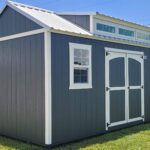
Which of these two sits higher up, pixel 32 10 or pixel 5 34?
pixel 32 10

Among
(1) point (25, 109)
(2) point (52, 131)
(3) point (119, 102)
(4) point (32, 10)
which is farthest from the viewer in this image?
(3) point (119, 102)

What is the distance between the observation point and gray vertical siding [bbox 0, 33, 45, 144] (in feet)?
24.2

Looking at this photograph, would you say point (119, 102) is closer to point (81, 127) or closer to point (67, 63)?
point (81, 127)

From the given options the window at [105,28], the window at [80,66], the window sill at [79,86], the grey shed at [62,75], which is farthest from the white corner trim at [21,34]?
the window at [105,28]

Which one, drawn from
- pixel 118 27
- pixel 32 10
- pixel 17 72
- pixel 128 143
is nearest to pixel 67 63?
pixel 17 72

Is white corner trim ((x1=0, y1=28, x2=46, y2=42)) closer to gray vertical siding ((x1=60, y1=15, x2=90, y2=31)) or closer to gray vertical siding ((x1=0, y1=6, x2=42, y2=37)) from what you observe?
gray vertical siding ((x1=0, y1=6, x2=42, y2=37))

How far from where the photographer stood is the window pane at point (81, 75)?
7.92 m

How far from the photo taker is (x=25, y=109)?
7789 millimetres

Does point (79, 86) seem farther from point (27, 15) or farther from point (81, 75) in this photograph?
point (27, 15)

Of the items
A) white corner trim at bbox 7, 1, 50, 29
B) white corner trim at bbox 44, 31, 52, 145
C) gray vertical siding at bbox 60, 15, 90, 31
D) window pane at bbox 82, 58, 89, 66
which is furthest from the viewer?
gray vertical siding at bbox 60, 15, 90, 31

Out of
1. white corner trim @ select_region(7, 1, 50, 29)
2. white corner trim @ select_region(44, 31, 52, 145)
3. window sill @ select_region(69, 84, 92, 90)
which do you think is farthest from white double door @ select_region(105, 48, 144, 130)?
white corner trim @ select_region(7, 1, 50, 29)

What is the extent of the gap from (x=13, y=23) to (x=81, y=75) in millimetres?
2250

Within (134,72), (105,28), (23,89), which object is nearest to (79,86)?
(23,89)

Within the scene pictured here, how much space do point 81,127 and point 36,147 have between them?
4.36 feet
